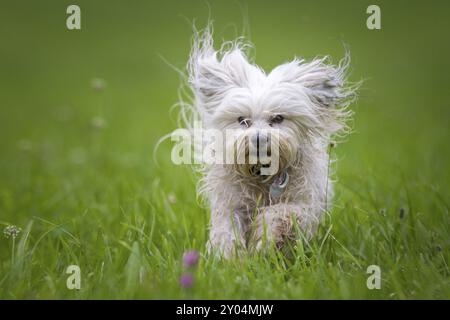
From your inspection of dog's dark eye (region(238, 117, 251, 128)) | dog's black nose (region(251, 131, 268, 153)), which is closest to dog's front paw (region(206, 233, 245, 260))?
dog's black nose (region(251, 131, 268, 153))

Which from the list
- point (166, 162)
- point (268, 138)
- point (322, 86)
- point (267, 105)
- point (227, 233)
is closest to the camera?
point (268, 138)

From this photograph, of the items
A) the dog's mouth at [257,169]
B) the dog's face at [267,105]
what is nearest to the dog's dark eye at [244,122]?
the dog's face at [267,105]

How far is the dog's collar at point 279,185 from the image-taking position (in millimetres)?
4176

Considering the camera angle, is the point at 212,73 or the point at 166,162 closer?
the point at 212,73

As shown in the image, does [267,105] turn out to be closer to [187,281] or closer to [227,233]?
[227,233]

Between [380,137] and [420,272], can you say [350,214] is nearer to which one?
[420,272]

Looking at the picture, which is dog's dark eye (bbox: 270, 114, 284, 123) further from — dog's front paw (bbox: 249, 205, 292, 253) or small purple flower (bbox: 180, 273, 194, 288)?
small purple flower (bbox: 180, 273, 194, 288)

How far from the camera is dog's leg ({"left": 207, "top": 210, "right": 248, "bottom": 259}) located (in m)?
3.99

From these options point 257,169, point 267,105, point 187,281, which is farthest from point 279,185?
point 187,281

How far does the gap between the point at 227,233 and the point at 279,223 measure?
327mm

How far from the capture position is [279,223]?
4.00m

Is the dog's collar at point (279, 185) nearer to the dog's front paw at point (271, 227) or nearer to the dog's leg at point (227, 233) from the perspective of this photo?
the dog's front paw at point (271, 227)

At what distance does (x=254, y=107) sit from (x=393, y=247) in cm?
113

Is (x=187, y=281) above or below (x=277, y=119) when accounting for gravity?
below
